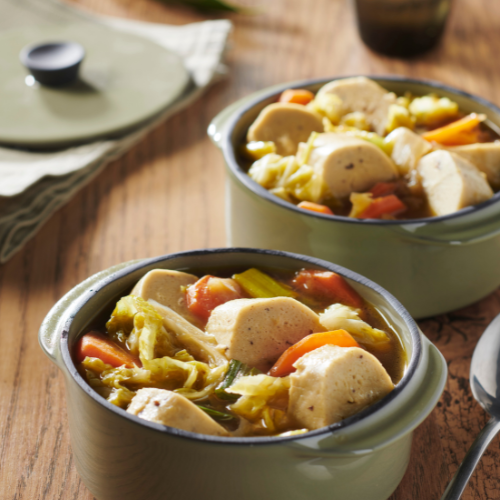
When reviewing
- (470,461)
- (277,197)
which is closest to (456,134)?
(277,197)

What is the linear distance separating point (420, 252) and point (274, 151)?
1.41ft

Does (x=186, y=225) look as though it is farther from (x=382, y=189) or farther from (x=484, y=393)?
(x=484, y=393)

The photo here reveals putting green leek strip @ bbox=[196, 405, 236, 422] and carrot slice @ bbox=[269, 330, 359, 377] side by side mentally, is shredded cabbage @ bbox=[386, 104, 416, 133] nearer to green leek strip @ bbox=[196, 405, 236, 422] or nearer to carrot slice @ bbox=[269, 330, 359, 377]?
carrot slice @ bbox=[269, 330, 359, 377]

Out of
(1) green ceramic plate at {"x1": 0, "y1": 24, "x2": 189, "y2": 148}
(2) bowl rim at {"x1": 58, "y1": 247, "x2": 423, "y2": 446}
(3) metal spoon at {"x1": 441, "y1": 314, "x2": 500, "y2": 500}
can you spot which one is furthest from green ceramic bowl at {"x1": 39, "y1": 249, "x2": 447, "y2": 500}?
(1) green ceramic plate at {"x1": 0, "y1": 24, "x2": 189, "y2": 148}

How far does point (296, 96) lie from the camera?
162 cm

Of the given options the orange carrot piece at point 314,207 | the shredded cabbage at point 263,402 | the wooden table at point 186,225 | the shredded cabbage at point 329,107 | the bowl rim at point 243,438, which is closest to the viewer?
the bowl rim at point 243,438

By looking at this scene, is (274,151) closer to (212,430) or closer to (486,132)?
(486,132)

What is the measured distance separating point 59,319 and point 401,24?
1.84 m

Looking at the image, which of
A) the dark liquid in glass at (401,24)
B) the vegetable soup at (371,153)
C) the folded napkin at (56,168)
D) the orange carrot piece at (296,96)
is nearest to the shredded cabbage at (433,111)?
the vegetable soup at (371,153)

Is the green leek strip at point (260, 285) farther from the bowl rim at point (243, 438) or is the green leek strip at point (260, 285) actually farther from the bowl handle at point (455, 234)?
the bowl handle at point (455, 234)

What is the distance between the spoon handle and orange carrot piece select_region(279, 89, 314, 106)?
2.96ft

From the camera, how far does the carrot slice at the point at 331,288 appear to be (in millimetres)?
1032

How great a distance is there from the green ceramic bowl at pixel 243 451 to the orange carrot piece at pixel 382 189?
461 millimetres

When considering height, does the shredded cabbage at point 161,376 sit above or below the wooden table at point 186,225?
above
